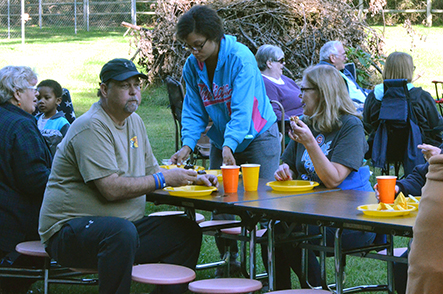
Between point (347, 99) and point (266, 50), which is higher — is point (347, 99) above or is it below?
below

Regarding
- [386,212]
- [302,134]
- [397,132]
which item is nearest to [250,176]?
[302,134]

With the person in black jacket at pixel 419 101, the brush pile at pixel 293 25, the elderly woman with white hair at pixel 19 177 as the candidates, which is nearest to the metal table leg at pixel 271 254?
the elderly woman with white hair at pixel 19 177

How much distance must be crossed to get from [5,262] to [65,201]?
0.96 meters

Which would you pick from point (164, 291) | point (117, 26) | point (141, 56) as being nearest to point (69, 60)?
point (141, 56)

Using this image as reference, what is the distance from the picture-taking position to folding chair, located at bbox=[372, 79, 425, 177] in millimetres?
6230

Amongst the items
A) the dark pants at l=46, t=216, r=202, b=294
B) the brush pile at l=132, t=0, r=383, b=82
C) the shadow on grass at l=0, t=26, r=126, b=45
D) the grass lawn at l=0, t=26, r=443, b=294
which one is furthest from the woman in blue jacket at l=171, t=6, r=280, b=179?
the shadow on grass at l=0, t=26, r=126, b=45

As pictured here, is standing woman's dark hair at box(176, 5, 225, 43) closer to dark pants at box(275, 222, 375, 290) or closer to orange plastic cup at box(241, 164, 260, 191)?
orange plastic cup at box(241, 164, 260, 191)

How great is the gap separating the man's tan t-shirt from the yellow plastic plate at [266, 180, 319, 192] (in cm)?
85

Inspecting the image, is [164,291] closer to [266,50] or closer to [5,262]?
[5,262]

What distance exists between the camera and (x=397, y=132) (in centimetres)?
638

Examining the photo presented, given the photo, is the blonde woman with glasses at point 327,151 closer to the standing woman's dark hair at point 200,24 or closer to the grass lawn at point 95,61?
the standing woman's dark hair at point 200,24

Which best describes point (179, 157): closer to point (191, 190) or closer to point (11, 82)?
point (191, 190)

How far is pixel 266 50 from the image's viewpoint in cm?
729

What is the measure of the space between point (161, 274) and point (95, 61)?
14983 millimetres
